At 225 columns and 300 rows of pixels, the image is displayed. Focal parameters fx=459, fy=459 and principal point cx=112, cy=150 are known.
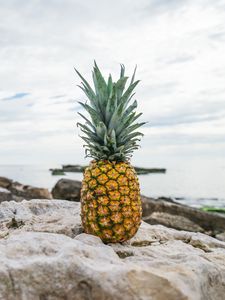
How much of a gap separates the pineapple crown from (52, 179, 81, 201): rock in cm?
964

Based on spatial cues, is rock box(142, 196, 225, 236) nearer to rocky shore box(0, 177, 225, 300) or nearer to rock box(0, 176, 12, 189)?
rock box(0, 176, 12, 189)

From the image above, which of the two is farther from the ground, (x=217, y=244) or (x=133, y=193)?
(x=133, y=193)

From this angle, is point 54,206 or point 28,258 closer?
point 28,258

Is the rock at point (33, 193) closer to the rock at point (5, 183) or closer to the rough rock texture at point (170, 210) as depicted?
the rock at point (5, 183)

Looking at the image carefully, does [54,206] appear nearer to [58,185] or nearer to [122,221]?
[122,221]

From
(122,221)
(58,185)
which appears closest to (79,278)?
(122,221)

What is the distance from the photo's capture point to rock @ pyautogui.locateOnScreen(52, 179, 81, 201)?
15443 millimetres

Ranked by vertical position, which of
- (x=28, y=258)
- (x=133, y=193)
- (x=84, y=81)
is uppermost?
(x=84, y=81)

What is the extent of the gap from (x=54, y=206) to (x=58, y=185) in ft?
27.6

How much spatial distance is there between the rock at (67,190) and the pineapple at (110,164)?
967 centimetres

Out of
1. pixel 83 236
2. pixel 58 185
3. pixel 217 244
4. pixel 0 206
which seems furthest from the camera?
pixel 58 185

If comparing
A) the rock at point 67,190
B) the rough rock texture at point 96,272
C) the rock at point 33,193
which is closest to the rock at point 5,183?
the rock at point 33,193

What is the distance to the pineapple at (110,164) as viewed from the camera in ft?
17.9

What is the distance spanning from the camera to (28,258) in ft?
14.1
